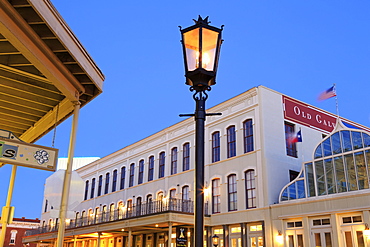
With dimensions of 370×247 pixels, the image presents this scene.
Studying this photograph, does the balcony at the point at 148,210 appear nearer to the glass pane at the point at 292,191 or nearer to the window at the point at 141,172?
the window at the point at 141,172

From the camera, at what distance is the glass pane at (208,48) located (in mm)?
4469

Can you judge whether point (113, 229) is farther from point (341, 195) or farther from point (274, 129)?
point (341, 195)

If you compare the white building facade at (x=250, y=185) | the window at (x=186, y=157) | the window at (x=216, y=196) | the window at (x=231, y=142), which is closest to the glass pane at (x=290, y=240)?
the white building facade at (x=250, y=185)

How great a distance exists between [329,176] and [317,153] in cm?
133

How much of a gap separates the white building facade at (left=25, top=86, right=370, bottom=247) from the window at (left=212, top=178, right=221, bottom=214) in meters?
0.06

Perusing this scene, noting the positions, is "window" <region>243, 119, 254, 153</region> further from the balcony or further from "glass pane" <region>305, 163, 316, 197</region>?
the balcony

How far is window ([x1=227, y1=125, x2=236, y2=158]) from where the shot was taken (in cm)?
2336

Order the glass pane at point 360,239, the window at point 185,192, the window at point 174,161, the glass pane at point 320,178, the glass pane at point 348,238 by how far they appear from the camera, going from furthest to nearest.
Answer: the window at point 174,161 → the window at point 185,192 → the glass pane at point 320,178 → the glass pane at point 348,238 → the glass pane at point 360,239

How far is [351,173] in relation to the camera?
57.4 feet

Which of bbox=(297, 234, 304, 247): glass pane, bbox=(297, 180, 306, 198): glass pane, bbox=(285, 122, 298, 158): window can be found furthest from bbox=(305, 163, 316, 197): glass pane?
bbox=(285, 122, 298, 158): window

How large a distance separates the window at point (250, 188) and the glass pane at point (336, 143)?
488cm

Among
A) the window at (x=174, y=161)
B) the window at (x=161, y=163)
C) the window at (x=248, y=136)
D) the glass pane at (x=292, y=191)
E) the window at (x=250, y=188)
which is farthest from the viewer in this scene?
the window at (x=161, y=163)

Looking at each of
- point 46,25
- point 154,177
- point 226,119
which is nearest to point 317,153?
point 226,119

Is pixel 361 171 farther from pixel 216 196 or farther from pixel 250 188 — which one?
pixel 216 196
